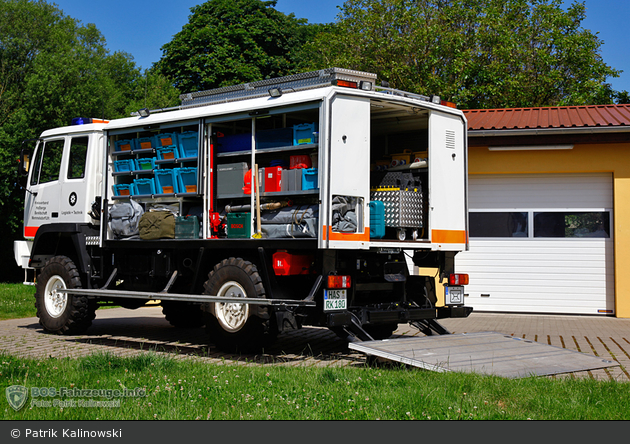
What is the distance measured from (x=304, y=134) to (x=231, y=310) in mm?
2355

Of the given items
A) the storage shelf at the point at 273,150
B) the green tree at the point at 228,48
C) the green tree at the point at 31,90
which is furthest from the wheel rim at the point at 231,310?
the green tree at the point at 228,48

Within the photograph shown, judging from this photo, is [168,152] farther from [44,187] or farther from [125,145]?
[44,187]

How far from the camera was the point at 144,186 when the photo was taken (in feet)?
34.1

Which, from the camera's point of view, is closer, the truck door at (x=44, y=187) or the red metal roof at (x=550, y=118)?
the truck door at (x=44, y=187)

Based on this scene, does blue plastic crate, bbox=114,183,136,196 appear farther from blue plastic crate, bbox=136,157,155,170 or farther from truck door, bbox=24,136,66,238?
truck door, bbox=24,136,66,238

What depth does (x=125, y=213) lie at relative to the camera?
33.9 feet

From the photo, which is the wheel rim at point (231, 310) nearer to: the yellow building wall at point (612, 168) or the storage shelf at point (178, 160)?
the storage shelf at point (178, 160)

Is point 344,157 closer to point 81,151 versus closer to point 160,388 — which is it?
point 160,388

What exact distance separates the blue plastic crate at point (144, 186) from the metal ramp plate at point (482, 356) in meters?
4.31

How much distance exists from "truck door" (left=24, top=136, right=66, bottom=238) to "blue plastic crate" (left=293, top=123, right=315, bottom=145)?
492cm

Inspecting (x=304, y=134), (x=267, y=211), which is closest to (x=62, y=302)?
(x=267, y=211)

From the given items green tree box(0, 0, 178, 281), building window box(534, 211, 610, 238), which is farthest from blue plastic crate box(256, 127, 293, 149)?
green tree box(0, 0, 178, 281)

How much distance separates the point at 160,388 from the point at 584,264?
10.9m

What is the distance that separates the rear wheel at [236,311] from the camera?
837 cm
